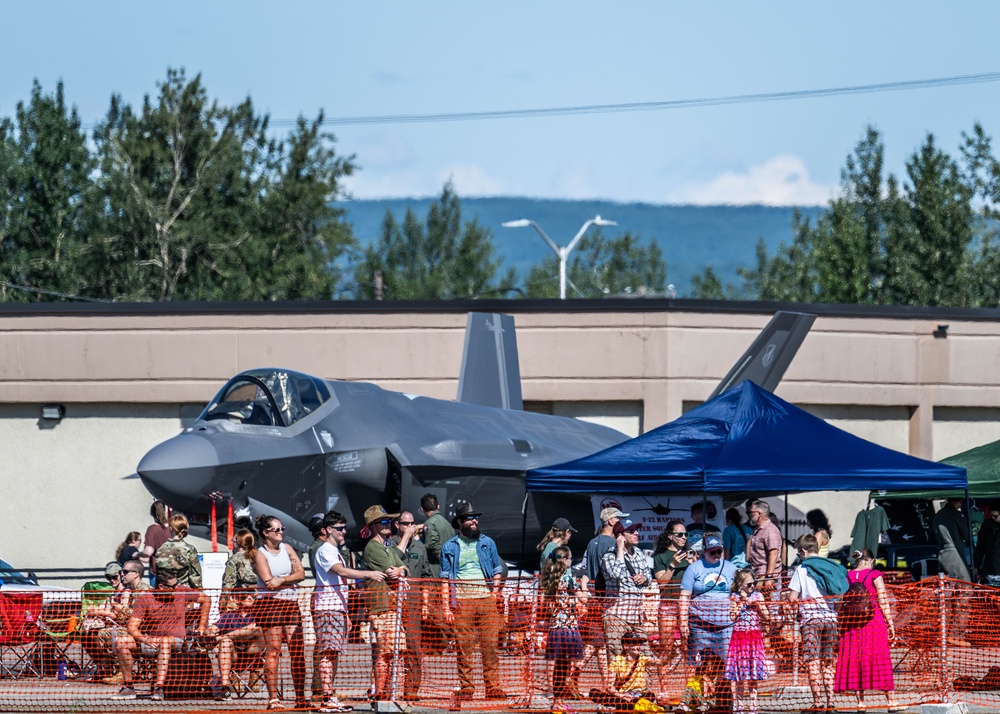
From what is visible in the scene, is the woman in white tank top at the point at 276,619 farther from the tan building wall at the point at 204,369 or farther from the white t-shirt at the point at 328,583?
the tan building wall at the point at 204,369

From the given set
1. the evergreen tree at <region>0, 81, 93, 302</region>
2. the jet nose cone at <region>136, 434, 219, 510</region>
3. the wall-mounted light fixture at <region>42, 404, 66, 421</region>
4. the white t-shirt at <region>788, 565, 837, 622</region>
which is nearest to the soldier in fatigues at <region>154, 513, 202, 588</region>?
the jet nose cone at <region>136, 434, 219, 510</region>

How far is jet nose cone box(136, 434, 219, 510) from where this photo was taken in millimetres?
12594

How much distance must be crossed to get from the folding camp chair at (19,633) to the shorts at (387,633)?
360 cm

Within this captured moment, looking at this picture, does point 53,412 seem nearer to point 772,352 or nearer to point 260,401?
point 260,401

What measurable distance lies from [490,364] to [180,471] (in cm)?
923

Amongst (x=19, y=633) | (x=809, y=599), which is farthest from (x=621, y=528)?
(x=19, y=633)

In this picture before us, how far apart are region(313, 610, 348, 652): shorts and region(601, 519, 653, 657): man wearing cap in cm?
225

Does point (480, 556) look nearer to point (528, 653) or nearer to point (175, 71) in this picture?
point (528, 653)

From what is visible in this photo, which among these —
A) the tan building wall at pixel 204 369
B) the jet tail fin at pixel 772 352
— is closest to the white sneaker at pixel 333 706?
the jet tail fin at pixel 772 352

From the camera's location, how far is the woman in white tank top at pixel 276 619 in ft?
33.5

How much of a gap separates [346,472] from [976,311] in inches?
601

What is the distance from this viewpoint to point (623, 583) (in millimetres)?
11195

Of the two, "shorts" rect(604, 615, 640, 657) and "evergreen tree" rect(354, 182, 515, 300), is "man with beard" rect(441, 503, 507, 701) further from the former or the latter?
"evergreen tree" rect(354, 182, 515, 300)

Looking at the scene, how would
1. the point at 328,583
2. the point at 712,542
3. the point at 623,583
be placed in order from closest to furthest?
the point at 712,542 < the point at 328,583 < the point at 623,583
